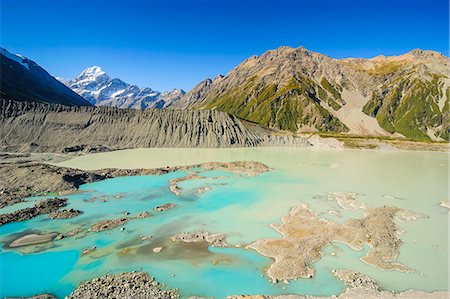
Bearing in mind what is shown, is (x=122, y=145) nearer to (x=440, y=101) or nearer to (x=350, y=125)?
(x=350, y=125)

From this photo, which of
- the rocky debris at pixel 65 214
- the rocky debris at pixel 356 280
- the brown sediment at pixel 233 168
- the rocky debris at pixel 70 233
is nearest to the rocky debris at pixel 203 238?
the rocky debris at pixel 70 233

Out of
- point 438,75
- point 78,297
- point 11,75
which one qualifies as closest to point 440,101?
point 438,75

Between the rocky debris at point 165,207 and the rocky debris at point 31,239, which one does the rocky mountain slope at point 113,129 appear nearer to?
the rocky debris at point 165,207

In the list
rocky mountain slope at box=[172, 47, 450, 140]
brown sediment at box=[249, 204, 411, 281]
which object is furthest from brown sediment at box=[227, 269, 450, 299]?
rocky mountain slope at box=[172, 47, 450, 140]

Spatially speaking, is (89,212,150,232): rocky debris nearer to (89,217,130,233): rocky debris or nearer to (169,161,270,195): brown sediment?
(89,217,130,233): rocky debris

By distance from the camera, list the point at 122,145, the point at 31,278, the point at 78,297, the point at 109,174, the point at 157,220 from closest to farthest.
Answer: the point at 78,297, the point at 31,278, the point at 157,220, the point at 109,174, the point at 122,145

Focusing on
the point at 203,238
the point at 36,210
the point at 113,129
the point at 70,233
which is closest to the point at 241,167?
the point at 203,238
